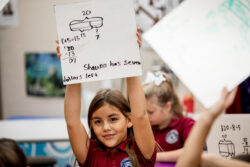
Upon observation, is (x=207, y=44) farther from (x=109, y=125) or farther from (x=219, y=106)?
(x=109, y=125)

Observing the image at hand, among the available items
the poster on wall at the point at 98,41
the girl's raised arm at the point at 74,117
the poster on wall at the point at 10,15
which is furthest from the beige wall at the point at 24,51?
the poster on wall at the point at 98,41

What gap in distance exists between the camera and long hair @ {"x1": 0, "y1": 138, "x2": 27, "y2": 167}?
1.03 meters

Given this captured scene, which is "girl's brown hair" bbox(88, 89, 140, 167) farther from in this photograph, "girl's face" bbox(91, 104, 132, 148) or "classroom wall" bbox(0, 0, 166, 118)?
"classroom wall" bbox(0, 0, 166, 118)

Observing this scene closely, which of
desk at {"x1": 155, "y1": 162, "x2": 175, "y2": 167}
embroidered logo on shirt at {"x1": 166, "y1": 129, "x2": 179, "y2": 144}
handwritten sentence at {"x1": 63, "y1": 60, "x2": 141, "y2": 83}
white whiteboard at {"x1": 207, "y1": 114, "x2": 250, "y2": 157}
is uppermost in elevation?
handwritten sentence at {"x1": 63, "y1": 60, "x2": 141, "y2": 83}

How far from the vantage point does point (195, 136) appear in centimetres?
85

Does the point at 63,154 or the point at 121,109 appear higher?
the point at 121,109

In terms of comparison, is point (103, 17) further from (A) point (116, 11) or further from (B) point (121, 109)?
(B) point (121, 109)

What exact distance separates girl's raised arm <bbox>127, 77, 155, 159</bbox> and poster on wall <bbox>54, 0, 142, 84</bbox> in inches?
4.2

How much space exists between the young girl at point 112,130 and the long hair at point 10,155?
0.24 metres

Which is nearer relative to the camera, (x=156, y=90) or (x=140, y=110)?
(x=140, y=110)

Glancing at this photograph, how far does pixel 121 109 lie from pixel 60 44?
17.4 inches

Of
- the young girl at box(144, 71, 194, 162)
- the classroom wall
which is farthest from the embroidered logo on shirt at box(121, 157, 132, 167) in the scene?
the classroom wall

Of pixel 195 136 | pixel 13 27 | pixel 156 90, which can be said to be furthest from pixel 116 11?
pixel 13 27

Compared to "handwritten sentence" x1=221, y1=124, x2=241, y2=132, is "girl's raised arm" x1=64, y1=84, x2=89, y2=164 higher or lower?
higher
